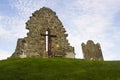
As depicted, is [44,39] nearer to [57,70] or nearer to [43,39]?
[43,39]

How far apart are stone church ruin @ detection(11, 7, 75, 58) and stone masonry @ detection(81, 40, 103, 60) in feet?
27.1

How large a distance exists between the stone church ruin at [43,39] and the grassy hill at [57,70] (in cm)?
969

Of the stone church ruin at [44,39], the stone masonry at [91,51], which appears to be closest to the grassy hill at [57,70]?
the stone church ruin at [44,39]

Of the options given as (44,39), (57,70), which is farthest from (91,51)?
(57,70)

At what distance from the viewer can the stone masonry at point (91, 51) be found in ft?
149

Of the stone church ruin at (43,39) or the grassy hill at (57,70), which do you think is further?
the stone church ruin at (43,39)

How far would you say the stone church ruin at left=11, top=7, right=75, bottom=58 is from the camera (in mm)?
36312

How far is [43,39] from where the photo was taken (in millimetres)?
37125

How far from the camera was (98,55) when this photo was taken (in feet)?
149

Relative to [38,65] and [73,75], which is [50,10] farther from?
[73,75]

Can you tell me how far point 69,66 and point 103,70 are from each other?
271 centimetres

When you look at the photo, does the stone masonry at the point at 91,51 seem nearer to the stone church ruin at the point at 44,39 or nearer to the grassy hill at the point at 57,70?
the stone church ruin at the point at 44,39

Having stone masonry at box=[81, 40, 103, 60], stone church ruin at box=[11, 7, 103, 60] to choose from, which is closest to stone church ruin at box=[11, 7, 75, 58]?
stone church ruin at box=[11, 7, 103, 60]

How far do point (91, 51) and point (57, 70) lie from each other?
23.4m
